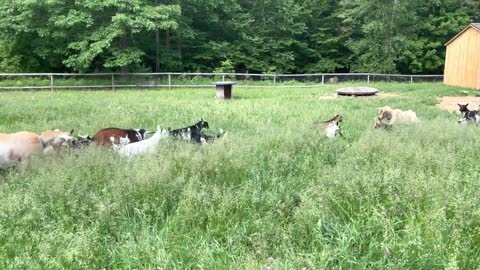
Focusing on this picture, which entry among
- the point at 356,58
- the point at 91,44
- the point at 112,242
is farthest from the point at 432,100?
the point at 356,58

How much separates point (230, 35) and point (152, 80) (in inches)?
408

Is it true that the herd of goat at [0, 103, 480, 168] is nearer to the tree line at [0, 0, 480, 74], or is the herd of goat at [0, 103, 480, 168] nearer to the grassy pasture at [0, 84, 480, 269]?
the grassy pasture at [0, 84, 480, 269]

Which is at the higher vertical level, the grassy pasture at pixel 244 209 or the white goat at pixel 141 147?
the white goat at pixel 141 147

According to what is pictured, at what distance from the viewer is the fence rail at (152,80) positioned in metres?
19.3

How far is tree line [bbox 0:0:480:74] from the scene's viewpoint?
2138cm

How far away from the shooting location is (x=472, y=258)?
2.96 m

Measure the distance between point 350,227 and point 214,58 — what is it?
1009 inches

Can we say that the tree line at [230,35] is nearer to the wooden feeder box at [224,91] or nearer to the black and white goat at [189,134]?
the wooden feeder box at [224,91]

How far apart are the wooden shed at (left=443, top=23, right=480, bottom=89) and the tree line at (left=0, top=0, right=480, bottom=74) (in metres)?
5.72

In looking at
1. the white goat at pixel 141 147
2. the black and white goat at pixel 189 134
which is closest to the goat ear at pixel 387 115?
the black and white goat at pixel 189 134

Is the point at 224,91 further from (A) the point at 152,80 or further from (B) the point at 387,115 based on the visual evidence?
(B) the point at 387,115

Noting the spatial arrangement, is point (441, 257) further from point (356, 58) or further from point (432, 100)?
point (356, 58)

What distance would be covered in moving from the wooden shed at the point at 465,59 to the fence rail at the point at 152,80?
2.36 m

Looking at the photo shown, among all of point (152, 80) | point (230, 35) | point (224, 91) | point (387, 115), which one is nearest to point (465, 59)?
point (224, 91)
